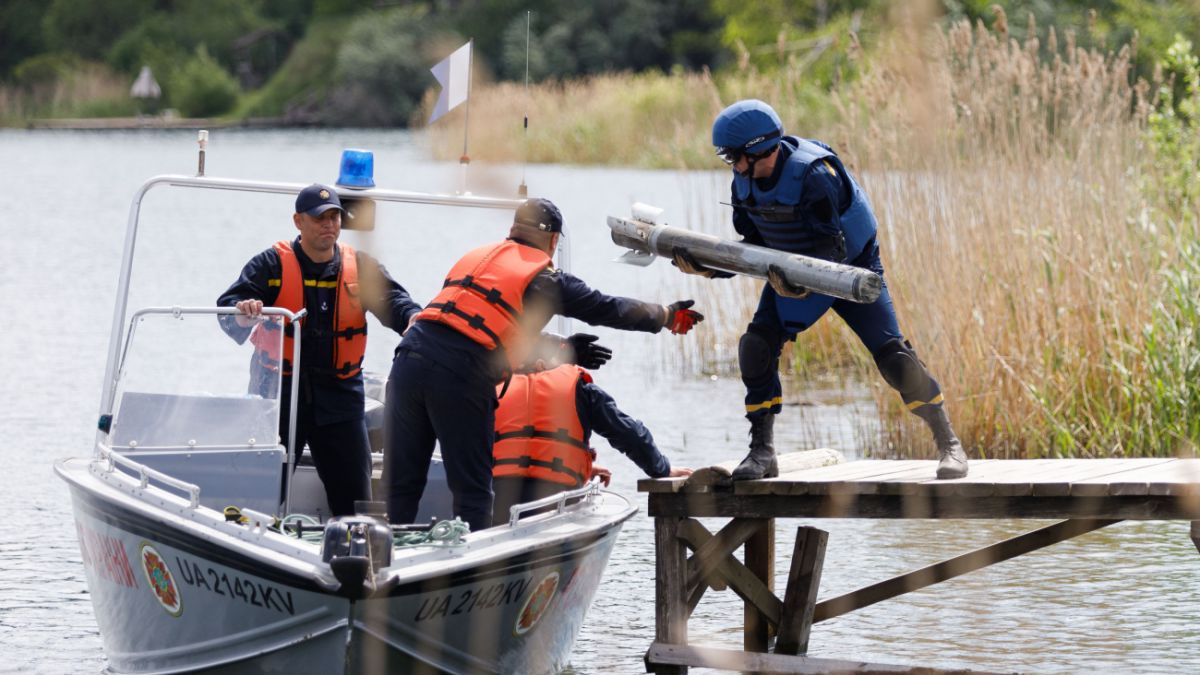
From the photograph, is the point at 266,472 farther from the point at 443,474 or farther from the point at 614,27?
the point at 614,27

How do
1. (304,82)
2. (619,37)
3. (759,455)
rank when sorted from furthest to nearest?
1. (304,82)
2. (619,37)
3. (759,455)

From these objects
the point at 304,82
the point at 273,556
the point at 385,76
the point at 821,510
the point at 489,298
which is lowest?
the point at 273,556

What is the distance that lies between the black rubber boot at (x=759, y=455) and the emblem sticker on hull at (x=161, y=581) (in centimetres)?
195

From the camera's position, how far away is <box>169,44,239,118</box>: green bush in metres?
75.0

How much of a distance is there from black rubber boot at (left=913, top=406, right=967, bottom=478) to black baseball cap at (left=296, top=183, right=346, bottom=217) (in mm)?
2302

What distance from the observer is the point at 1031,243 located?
34.1 feet

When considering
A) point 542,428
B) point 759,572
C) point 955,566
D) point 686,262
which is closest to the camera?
point 686,262

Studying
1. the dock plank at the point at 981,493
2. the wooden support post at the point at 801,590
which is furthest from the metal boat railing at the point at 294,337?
the wooden support post at the point at 801,590

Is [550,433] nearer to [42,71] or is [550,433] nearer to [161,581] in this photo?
[161,581]

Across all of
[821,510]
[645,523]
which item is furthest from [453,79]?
[645,523]

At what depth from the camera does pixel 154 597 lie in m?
6.54

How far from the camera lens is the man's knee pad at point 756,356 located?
6.67 metres

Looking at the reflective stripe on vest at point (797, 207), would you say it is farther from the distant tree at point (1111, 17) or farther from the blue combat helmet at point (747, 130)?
the distant tree at point (1111, 17)

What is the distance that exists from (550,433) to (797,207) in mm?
1328
